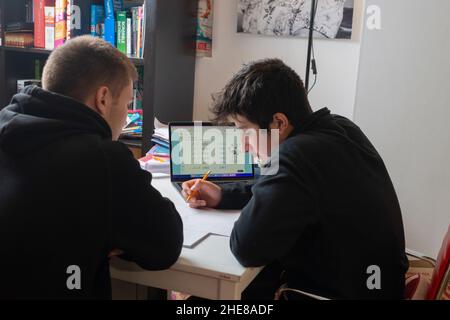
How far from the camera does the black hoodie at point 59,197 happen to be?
0.99 metres

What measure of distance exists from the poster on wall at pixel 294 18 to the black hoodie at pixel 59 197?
1.50 m

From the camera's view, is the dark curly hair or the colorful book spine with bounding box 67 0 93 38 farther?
the colorful book spine with bounding box 67 0 93 38

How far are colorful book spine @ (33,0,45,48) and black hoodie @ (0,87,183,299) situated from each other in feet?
5.31

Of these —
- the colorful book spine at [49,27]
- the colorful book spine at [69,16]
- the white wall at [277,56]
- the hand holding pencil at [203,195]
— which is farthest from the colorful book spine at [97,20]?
the hand holding pencil at [203,195]

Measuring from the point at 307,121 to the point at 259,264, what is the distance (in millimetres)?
391

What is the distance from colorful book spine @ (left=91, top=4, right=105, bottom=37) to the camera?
246 centimetres

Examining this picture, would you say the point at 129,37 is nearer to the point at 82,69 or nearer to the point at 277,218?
the point at 82,69

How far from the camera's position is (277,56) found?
242 centimetres

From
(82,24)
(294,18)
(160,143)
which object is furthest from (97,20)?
(294,18)

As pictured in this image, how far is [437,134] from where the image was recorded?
1.87m

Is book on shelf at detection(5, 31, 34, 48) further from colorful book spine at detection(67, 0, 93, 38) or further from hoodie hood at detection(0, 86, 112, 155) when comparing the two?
hoodie hood at detection(0, 86, 112, 155)

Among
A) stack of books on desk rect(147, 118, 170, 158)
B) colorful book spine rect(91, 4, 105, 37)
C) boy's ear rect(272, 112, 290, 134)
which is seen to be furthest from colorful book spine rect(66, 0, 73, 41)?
boy's ear rect(272, 112, 290, 134)

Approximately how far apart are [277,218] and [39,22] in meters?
1.94

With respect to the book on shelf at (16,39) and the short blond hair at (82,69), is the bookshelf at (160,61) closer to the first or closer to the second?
the book on shelf at (16,39)
